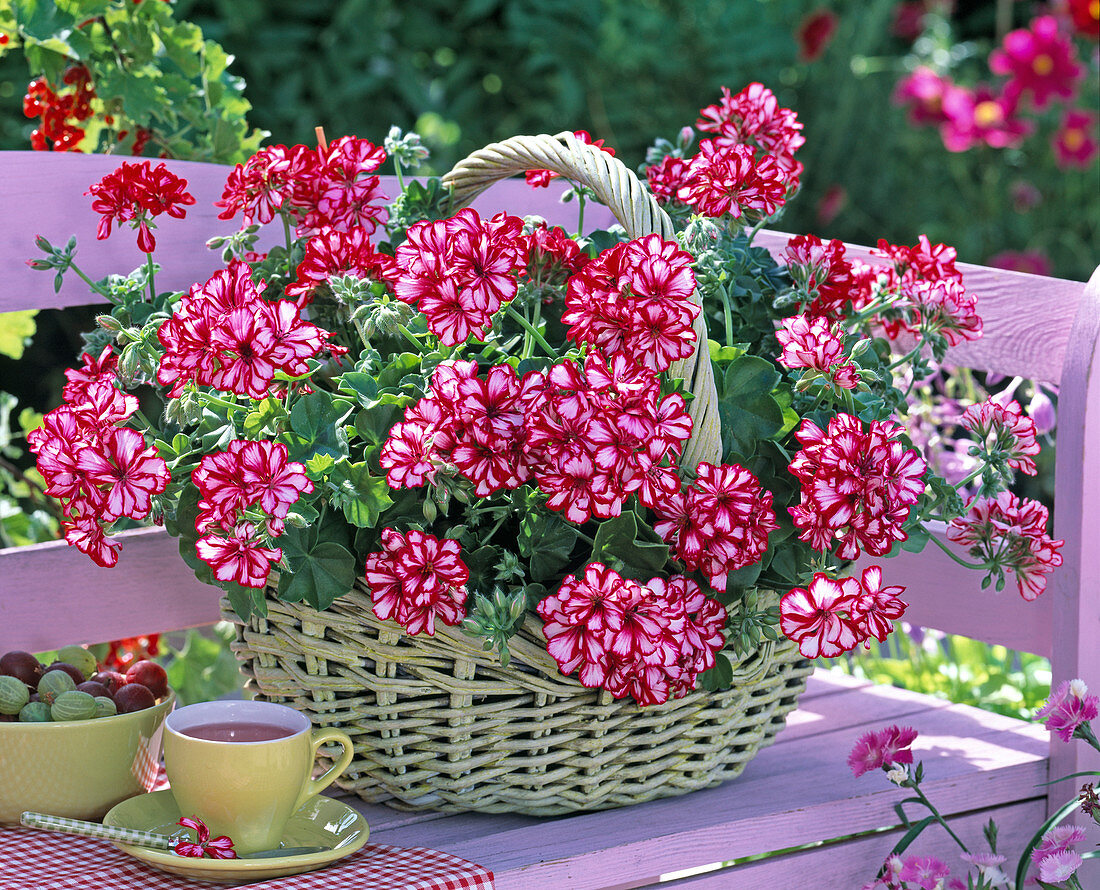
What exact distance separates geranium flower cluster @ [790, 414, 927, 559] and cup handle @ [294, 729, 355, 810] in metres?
0.33

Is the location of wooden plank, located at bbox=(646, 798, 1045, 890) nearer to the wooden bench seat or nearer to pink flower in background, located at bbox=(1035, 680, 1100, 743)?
the wooden bench seat

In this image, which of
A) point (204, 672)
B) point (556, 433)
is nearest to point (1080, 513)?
point (556, 433)

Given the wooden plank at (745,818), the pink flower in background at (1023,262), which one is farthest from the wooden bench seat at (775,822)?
the pink flower in background at (1023,262)

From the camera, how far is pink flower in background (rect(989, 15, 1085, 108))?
303cm

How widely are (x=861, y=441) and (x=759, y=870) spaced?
0.34 meters

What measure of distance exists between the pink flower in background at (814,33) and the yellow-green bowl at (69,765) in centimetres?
240

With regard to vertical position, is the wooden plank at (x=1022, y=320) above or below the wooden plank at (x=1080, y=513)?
above

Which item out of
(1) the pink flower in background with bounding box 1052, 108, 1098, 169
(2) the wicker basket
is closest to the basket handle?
(2) the wicker basket

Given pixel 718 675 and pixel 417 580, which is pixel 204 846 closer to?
pixel 417 580

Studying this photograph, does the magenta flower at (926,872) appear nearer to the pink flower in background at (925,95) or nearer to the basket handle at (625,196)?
the basket handle at (625,196)

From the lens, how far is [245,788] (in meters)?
0.83

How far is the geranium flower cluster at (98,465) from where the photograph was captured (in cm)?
82

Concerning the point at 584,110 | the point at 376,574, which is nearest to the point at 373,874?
the point at 376,574

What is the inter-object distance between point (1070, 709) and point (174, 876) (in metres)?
0.62
